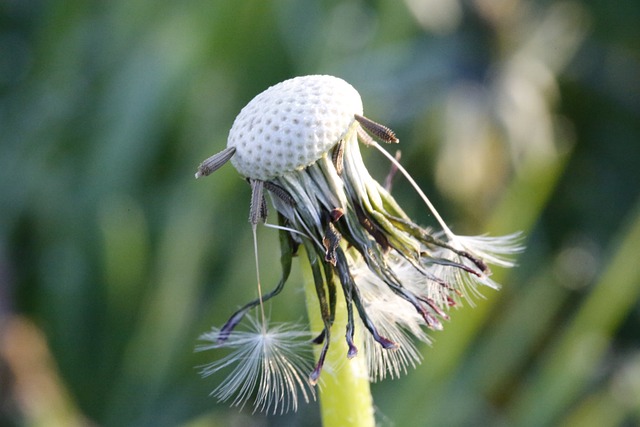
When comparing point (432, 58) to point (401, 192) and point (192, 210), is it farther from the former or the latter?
point (192, 210)

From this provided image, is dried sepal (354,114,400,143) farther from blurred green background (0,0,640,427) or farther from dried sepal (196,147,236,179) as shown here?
blurred green background (0,0,640,427)

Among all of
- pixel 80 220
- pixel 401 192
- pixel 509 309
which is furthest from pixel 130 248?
pixel 509 309

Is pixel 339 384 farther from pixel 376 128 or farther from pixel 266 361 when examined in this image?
pixel 376 128

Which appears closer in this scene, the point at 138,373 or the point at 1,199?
the point at 138,373

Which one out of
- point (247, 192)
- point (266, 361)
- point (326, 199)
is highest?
point (326, 199)

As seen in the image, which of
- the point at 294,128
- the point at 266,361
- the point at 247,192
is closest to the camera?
the point at 294,128

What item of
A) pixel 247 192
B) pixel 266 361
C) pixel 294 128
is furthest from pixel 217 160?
pixel 247 192
